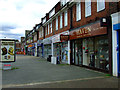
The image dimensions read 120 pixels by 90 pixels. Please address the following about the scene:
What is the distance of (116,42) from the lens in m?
7.85

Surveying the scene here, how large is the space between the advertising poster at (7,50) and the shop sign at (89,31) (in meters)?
5.62

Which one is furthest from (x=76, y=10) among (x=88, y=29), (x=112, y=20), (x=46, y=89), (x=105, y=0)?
(x=46, y=89)

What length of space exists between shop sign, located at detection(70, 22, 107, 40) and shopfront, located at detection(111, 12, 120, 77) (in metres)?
0.91

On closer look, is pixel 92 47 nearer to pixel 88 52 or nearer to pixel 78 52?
pixel 88 52

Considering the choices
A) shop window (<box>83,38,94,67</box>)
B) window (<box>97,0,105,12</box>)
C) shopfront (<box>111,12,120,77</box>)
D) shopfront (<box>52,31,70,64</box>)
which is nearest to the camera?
shopfront (<box>111,12,120,77</box>)

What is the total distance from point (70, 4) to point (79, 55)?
5293mm

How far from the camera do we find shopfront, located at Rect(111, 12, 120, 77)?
769 centimetres

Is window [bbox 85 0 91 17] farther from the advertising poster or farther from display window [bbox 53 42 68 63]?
the advertising poster

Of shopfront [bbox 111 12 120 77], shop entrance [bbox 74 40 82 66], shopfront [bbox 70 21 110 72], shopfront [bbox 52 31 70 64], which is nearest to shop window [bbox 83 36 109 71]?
shopfront [bbox 70 21 110 72]

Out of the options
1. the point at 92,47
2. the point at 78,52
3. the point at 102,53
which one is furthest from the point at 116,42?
the point at 78,52

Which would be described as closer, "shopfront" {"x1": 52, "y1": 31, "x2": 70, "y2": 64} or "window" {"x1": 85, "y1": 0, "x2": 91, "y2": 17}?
"window" {"x1": 85, "y1": 0, "x2": 91, "y2": 17}

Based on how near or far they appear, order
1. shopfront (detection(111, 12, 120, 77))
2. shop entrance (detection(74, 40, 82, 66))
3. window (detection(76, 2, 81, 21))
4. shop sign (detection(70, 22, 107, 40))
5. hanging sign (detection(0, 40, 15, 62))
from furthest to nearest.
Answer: window (detection(76, 2, 81, 21)) → shop entrance (detection(74, 40, 82, 66)) → hanging sign (detection(0, 40, 15, 62)) → shop sign (detection(70, 22, 107, 40)) → shopfront (detection(111, 12, 120, 77))

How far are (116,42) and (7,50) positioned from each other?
29.0ft

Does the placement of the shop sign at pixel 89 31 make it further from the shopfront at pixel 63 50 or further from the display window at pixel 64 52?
the display window at pixel 64 52
